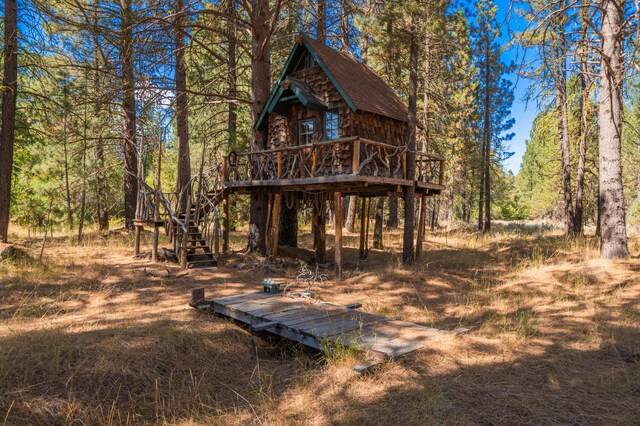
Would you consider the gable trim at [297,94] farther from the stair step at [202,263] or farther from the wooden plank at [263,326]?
the wooden plank at [263,326]

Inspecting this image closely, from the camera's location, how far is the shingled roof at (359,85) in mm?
13555

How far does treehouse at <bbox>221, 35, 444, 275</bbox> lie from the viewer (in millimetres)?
13086

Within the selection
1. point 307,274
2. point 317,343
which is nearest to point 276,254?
point 307,274

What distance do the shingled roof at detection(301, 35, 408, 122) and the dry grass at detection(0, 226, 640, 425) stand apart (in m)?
6.31

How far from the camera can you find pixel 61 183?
24234 mm

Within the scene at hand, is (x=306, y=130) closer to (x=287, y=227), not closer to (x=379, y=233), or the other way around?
(x=287, y=227)

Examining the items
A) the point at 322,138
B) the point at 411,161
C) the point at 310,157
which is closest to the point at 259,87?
the point at 322,138

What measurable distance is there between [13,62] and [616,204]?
19456 millimetres

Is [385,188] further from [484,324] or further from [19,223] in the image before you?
[19,223]

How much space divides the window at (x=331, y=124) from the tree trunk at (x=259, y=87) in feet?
8.92

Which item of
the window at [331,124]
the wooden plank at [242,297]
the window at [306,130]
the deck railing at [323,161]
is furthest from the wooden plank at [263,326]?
the window at [306,130]

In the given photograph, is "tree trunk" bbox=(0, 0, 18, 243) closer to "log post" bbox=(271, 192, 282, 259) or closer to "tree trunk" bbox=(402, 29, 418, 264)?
"log post" bbox=(271, 192, 282, 259)

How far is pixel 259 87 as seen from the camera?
15609 millimetres

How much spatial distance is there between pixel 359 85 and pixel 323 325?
9860 millimetres
